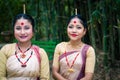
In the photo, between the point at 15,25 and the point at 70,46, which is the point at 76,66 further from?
the point at 15,25

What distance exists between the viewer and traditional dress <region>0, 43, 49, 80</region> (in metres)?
3.31

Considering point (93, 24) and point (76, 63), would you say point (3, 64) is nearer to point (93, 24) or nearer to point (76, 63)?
point (76, 63)

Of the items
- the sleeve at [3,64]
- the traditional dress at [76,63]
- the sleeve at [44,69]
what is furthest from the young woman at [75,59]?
the sleeve at [3,64]

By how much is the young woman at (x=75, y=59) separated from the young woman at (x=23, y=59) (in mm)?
223

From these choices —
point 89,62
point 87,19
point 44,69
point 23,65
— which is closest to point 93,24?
point 87,19

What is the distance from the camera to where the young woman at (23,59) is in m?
3.31

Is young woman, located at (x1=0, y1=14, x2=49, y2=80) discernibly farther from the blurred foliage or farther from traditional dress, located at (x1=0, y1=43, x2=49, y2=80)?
the blurred foliage

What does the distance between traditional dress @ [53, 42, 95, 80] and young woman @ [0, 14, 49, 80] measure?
0.22m

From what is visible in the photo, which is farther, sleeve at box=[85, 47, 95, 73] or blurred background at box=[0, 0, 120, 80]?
blurred background at box=[0, 0, 120, 80]

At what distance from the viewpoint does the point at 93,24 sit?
557cm

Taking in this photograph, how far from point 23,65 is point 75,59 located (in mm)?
552

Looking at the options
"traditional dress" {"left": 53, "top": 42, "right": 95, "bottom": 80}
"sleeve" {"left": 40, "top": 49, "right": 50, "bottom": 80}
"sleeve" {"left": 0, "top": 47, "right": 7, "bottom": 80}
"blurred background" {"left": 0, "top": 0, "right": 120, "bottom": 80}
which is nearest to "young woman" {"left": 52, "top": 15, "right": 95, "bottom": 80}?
"traditional dress" {"left": 53, "top": 42, "right": 95, "bottom": 80}

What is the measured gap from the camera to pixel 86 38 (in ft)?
21.1

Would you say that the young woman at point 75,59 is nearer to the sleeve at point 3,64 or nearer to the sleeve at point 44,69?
the sleeve at point 44,69
